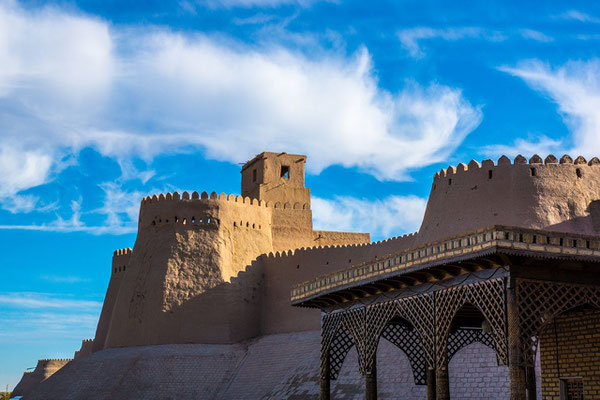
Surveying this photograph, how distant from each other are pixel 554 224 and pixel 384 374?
702 centimetres

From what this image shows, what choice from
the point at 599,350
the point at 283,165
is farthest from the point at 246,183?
the point at 599,350

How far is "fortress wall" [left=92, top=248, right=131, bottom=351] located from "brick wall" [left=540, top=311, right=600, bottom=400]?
2806cm

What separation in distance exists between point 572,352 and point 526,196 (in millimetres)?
7767

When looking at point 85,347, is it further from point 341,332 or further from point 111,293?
point 341,332

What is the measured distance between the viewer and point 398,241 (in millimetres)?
32469

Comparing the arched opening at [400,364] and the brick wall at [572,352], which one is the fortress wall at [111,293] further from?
the brick wall at [572,352]

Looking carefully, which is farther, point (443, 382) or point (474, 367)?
point (474, 367)

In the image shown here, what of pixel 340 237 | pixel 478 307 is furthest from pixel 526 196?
pixel 340 237

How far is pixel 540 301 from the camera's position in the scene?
49.1ft

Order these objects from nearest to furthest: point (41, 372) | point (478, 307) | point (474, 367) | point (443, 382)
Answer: point (478, 307) → point (443, 382) → point (474, 367) → point (41, 372)

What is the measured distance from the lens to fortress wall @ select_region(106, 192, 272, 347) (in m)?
35.8

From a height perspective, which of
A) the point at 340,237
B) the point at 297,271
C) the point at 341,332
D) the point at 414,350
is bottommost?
the point at 414,350

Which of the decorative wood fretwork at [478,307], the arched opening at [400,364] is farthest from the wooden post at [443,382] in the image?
the arched opening at [400,364]

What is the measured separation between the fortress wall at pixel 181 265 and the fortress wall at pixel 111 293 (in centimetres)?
381
